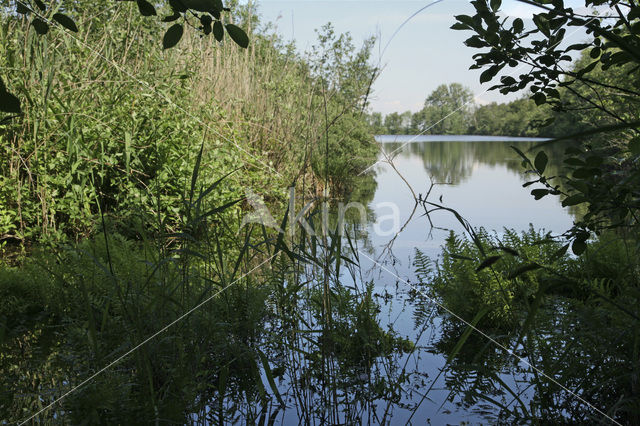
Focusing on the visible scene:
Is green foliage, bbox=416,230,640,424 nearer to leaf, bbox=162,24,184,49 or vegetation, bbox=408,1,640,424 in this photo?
vegetation, bbox=408,1,640,424

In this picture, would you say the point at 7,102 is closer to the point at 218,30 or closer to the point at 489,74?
the point at 218,30

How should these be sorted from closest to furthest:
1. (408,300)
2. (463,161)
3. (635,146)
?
(635,146) < (408,300) < (463,161)

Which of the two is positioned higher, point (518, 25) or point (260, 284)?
point (518, 25)

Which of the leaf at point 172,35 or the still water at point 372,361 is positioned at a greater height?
the leaf at point 172,35

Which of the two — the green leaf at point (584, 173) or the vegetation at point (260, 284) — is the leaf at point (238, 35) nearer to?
the vegetation at point (260, 284)

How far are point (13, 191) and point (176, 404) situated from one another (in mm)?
3581

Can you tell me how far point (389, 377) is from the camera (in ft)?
7.18

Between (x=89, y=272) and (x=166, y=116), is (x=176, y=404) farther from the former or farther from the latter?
(x=166, y=116)

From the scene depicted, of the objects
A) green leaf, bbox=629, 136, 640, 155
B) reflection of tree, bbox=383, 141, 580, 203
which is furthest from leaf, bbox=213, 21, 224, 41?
reflection of tree, bbox=383, 141, 580, 203

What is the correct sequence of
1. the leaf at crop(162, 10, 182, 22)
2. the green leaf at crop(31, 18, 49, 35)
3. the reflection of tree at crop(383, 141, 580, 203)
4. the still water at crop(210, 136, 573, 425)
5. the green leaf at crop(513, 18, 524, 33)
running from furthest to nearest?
the reflection of tree at crop(383, 141, 580, 203), the still water at crop(210, 136, 573, 425), the green leaf at crop(513, 18, 524, 33), the green leaf at crop(31, 18, 49, 35), the leaf at crop(162, 10, 182, 22)

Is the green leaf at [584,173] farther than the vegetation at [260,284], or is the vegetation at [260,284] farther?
the vegetation at [260,284]

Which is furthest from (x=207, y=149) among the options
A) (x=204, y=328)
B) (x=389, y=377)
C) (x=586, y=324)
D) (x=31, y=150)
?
(x=586, y=324)

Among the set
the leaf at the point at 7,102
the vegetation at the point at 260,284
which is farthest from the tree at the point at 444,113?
the leaf at the point at 7,102

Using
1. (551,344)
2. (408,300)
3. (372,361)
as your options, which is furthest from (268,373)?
(408,300)
